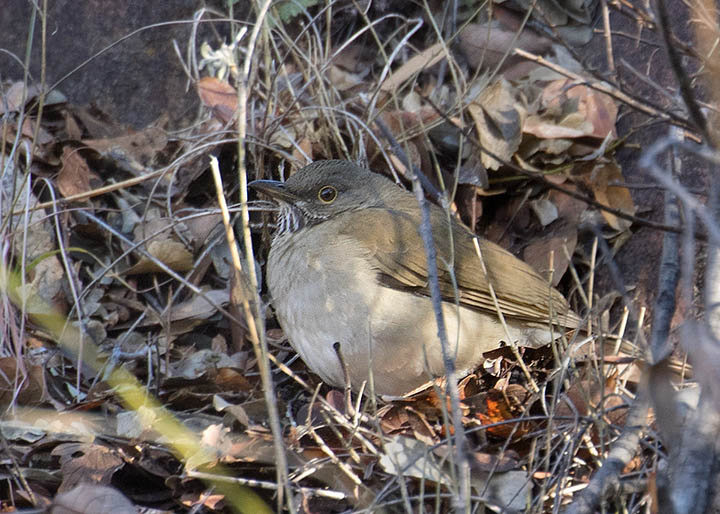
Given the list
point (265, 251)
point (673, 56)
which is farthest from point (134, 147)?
point (673, 56)

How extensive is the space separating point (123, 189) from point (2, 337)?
5.21 feet

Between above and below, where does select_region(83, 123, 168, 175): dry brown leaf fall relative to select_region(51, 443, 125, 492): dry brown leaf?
above

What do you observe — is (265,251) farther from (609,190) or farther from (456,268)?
(609,190)

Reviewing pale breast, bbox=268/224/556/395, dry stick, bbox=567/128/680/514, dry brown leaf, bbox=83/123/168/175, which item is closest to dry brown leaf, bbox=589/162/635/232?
pale breast, bbox=268/224/556/395

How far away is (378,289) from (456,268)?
481mm

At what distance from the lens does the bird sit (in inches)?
182

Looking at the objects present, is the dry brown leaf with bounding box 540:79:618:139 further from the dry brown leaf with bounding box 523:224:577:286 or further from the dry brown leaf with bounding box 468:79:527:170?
the dry brown leaf with bounding box 523:224:577:286

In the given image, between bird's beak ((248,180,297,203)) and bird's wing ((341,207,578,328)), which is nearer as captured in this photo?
bird's wing ((341,207,578,328))

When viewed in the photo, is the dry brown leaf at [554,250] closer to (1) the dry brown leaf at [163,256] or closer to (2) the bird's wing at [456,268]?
(2) the bird's wing at [456,268]

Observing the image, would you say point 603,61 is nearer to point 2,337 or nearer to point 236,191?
point 236,191

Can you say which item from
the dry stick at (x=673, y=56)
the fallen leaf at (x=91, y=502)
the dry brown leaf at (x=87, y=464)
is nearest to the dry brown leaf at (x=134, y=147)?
the dry brown leaf at (x=87, y=464)

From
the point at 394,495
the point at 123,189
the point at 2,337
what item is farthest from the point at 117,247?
the point at 394,495

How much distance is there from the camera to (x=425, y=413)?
446 centimetres

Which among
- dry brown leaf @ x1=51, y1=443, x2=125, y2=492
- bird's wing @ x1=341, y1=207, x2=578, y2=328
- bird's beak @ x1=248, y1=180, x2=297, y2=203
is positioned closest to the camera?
dry brown leaf @ x1=51, y1=443, x2=125, y2=492
